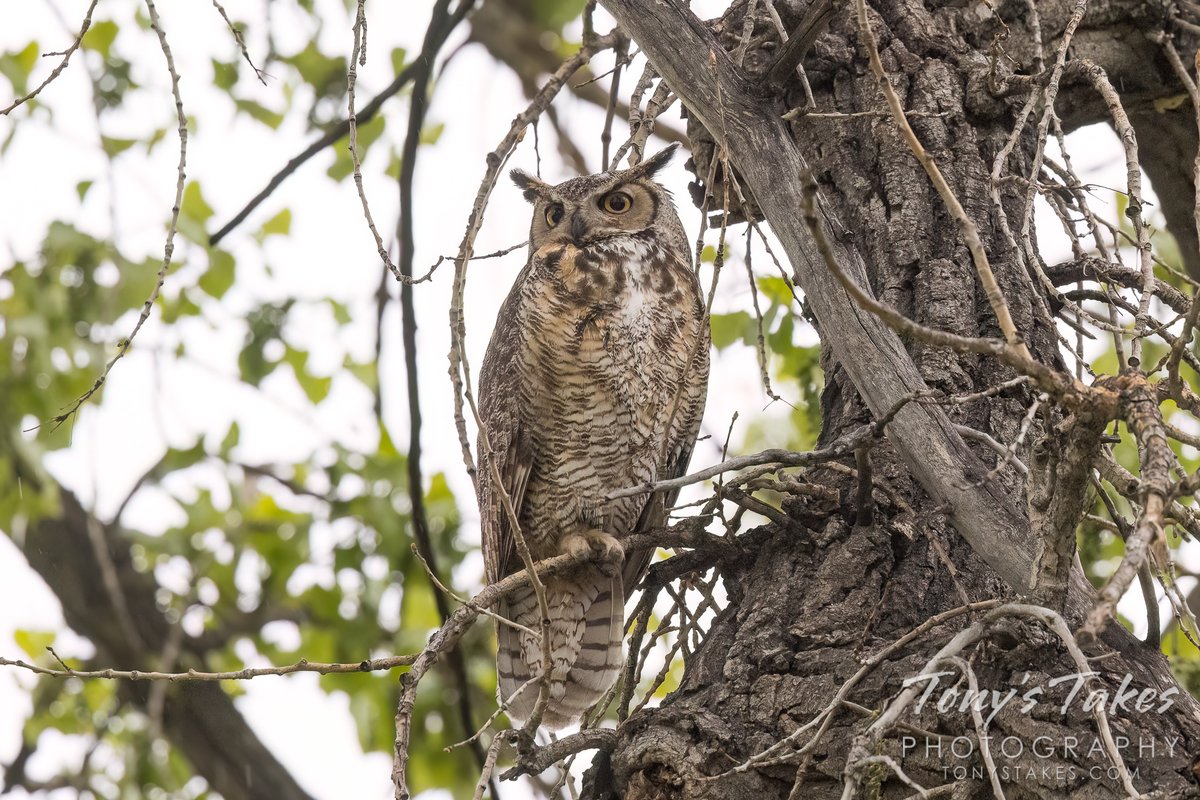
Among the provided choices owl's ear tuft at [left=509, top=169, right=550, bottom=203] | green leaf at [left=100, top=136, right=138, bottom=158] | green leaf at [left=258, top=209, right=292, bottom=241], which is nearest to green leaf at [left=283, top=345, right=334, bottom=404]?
green leaf at [left=258, top=209, right=292, bottom=241]

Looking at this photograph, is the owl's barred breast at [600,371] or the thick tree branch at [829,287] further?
the owl's barred breast at [600,371]

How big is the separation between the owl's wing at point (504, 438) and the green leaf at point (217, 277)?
72.9 inches

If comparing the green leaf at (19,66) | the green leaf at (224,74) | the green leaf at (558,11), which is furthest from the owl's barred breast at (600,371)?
the green leaf at (19,66)

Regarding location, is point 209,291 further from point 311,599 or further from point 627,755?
point 627,755

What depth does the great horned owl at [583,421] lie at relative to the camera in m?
2.93

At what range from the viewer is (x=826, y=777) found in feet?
5.61

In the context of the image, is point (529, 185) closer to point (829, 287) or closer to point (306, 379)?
point (306, 379)

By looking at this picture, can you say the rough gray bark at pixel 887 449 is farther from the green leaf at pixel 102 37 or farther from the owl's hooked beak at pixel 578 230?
the green leaf at pixel 102 37

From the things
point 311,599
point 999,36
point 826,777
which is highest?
point 311,599

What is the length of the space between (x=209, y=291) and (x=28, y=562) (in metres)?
1.52

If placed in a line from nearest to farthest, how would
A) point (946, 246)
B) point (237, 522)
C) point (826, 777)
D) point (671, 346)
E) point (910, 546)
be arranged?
1. point (826, 777)
2. point (910, 546)
3. point (946, 246)
4. point (671, 346)
5. point (237, 522)

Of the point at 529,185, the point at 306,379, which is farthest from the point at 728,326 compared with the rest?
the point at 306,379

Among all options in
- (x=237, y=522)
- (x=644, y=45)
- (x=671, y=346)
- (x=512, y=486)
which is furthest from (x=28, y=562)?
(x=644, y=45)

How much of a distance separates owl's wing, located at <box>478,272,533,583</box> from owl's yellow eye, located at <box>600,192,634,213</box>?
0.41m
